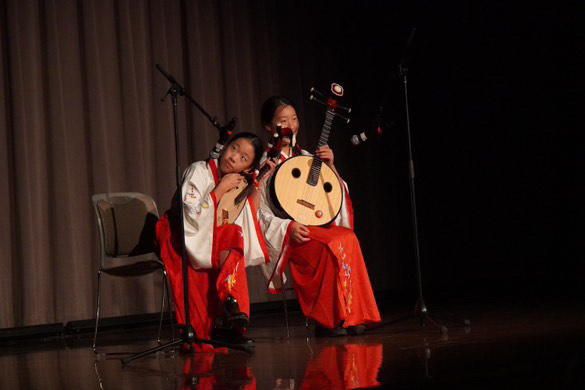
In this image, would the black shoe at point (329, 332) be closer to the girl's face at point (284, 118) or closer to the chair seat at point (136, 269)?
the chair seat at point (136, 269)

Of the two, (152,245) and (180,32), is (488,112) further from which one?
(152,245)

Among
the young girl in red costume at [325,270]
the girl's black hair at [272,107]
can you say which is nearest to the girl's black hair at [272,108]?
the girl's black hair at [272,107]

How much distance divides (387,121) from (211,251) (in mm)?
3047

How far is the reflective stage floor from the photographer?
215 cm

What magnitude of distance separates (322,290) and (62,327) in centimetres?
190

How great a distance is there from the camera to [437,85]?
601 cm

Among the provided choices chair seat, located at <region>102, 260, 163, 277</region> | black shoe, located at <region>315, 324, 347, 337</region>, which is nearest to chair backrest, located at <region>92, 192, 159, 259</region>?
chair seat, located at <region>102, 260, 163, 277</region>

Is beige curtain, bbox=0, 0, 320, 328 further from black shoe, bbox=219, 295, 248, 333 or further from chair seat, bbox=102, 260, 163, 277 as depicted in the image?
black shoe, bbox=219, 295, 248, 333

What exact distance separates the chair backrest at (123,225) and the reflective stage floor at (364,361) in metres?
0.48

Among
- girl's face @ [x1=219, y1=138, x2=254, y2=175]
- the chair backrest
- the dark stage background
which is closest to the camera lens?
girl's face @ [x1=219, y1=138, x2=254, y2=175]

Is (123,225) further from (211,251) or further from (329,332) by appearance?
(329,332)

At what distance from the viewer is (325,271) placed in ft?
11.3

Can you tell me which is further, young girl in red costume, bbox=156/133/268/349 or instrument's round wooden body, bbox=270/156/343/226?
instrument's round wooden body, bbox=270/156/343/226

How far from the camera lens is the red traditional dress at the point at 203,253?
314 cm
